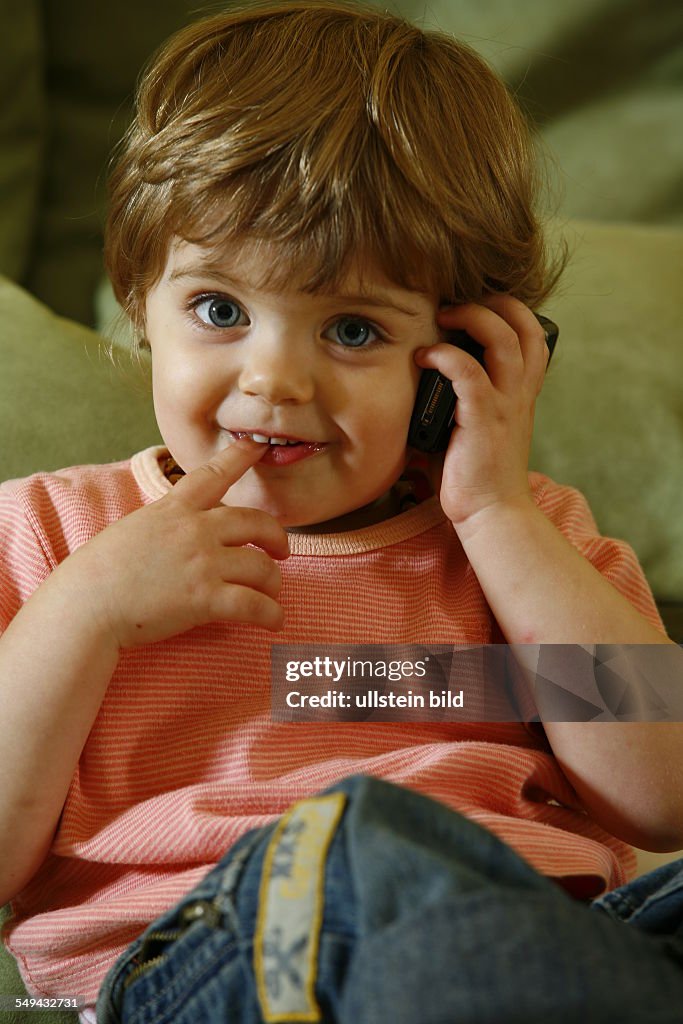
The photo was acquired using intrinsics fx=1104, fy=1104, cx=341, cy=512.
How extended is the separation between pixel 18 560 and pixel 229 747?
→ 217 mm

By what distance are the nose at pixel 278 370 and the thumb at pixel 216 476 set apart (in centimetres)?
5

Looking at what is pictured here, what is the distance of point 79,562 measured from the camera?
75 centimetres

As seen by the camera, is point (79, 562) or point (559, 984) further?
point (79, 562)

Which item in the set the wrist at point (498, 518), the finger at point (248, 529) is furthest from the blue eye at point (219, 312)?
the wrist at point (498, 518)

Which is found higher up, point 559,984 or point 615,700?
point 615,700

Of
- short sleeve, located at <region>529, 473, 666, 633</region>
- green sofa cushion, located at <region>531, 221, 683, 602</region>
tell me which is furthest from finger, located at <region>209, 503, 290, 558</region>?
green sofa cushion, located at <region>531, 221, 683, 602</region>

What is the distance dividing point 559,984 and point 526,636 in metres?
0.36

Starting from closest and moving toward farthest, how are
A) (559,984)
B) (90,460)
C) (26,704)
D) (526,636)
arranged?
1. (559,984)
2. (26,704)
3. (526,636)
4. (90,460)

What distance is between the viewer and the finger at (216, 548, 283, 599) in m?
0.77

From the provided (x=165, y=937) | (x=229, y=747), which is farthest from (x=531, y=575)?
(x=165, y=937)

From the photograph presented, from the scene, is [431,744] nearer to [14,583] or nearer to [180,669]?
[180,669]

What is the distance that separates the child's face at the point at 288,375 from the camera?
2.45ft

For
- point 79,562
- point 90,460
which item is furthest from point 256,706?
point 90,460

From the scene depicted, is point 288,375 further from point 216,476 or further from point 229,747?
point 229,747
